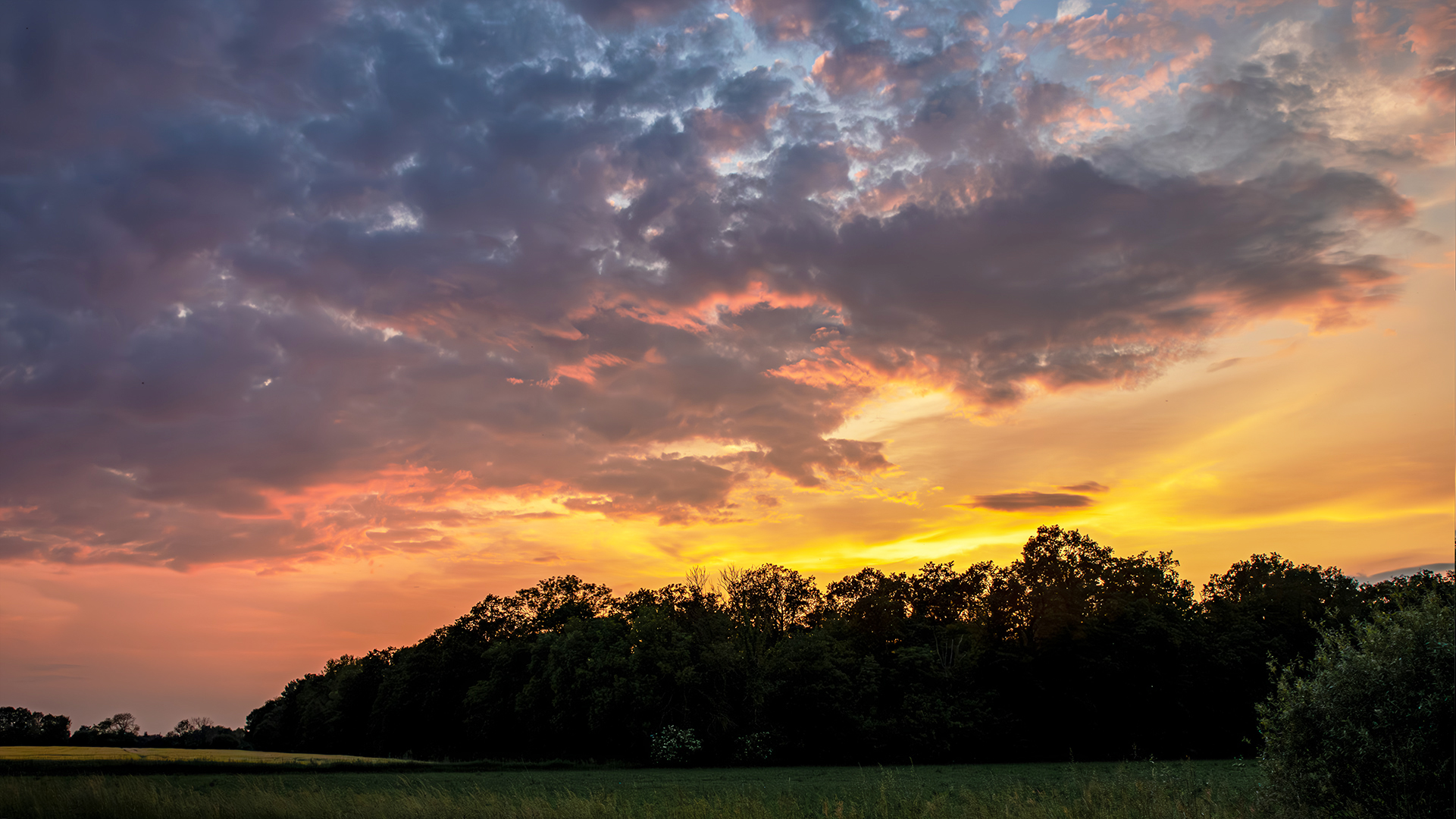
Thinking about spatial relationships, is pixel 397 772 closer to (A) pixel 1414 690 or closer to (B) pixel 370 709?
(A) pixel 1414 690

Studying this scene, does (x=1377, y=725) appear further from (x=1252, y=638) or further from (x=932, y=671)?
(x=1252, y=638)

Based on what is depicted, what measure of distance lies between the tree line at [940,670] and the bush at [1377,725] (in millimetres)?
56983

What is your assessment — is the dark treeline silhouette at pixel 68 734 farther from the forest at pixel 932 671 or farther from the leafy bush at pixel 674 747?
the leafy bush at pixel 674 747

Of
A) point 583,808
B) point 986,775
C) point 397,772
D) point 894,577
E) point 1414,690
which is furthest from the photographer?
point 894,577

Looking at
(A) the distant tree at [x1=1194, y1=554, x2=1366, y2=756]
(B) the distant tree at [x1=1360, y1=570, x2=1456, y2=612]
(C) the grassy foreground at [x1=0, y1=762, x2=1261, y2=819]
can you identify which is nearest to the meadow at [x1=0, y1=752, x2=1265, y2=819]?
(C) the grassy foreground at [x1=0, y1=762, x2=1261, y2=819]

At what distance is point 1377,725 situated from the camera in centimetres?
1386

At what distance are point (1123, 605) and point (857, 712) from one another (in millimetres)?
25926

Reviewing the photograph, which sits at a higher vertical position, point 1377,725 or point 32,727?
point 1377,725

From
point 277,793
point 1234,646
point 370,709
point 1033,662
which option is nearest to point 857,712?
point 1033,662

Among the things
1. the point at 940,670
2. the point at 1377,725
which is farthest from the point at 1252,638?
the point at 1377,725

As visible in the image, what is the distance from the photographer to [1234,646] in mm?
70625

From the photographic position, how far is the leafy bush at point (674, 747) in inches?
2598

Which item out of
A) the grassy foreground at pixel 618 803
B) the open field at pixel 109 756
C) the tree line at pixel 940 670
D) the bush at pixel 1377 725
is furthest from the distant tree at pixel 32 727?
the bush at pixel 1377 725

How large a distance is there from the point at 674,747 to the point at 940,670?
24.6m
